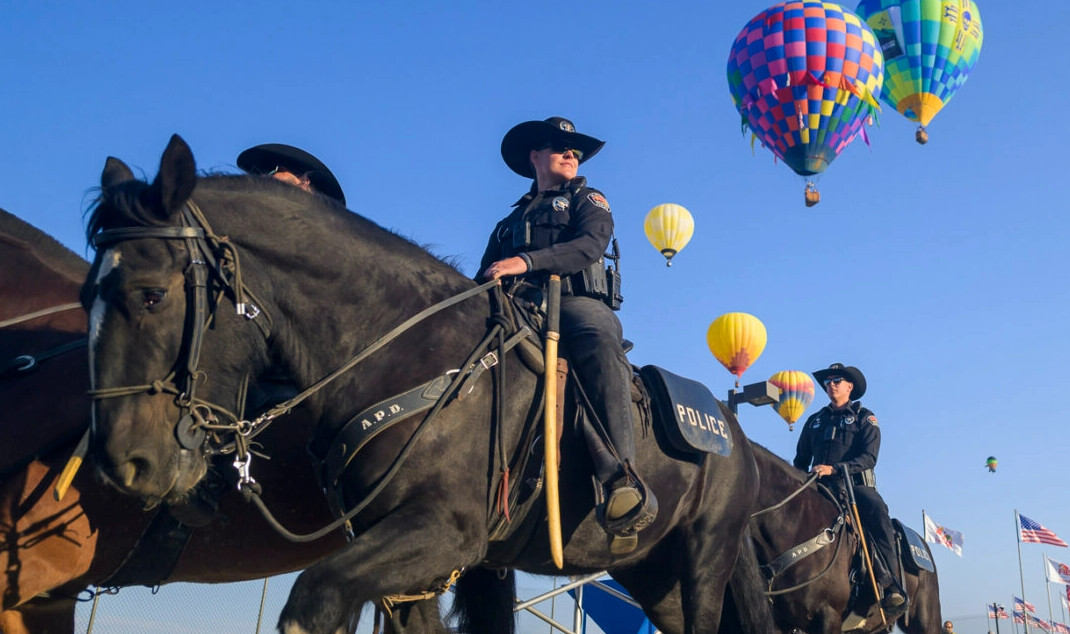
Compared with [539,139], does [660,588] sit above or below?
below

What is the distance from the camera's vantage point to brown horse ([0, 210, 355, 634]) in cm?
517

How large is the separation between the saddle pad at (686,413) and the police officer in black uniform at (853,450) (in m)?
5.10

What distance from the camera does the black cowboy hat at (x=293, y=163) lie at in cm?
709

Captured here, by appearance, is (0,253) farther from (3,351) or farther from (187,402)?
(187,402)

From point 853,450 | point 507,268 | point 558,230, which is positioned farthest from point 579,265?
point 853,450

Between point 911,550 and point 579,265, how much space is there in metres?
8.17

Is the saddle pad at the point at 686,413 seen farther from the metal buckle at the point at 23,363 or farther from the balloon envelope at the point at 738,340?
the balloon envelope at the point at 738,340

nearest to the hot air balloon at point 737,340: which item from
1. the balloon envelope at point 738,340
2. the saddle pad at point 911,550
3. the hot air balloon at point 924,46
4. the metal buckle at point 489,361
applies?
the balloon envelope at point 738,340

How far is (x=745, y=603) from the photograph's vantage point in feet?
23.4

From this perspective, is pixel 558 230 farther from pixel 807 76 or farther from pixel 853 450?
pixel 807 76

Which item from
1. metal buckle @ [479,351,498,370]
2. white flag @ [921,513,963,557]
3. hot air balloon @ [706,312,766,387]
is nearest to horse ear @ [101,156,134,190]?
metal buckle @ [479,351,498,370]

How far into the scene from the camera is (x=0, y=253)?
5918 millimetres

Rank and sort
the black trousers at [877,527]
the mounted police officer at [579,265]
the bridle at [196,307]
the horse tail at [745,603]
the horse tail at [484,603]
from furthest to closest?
the black trousers at [877,527]
the horse tail at [745,603]
the horse tail at [484,603]
the mounted police officer at [579,265]
the bridle at [196,307]

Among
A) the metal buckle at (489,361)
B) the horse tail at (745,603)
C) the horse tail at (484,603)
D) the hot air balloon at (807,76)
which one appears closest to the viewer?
the metal buckle at (489,361)
